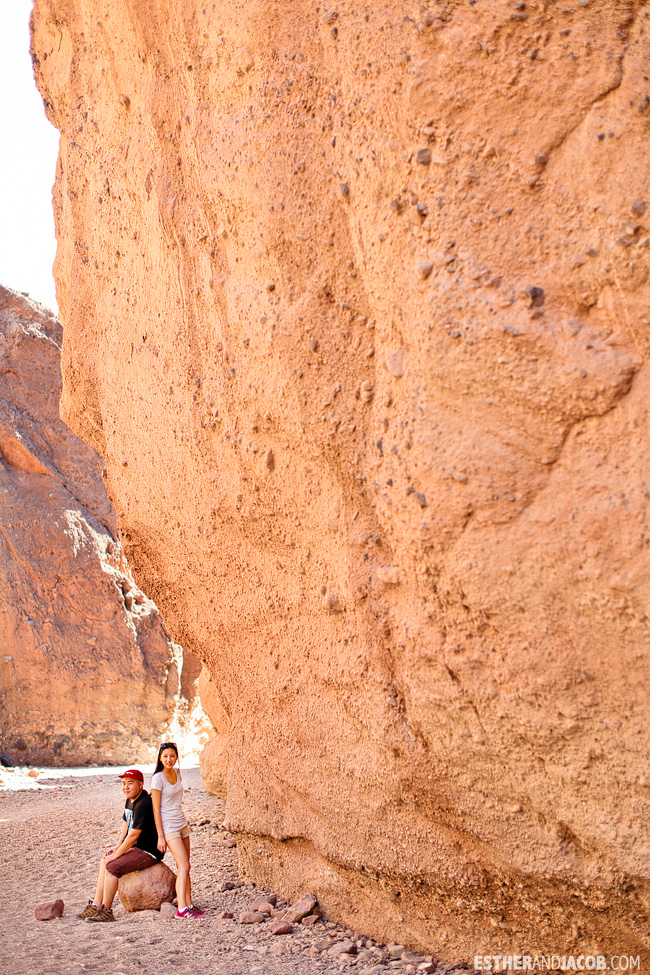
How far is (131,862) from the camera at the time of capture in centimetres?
322

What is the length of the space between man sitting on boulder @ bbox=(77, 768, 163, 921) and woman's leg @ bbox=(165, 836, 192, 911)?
0.35ft

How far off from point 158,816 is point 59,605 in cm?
627

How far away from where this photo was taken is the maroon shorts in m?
3.21

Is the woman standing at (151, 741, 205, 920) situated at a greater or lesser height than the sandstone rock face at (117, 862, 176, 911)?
greater

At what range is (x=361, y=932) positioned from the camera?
283 cm

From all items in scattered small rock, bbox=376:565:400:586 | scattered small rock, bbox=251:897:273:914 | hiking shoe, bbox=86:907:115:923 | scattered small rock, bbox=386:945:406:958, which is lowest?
hiking shoe, bbox=86:907:115:923

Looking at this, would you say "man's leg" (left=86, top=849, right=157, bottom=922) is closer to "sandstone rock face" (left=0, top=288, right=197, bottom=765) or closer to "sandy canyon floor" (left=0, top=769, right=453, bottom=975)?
"sandy canyon floor" (left=0, top=769, right=453, bottom=975)

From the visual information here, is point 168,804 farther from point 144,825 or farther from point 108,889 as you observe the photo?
point 108,889

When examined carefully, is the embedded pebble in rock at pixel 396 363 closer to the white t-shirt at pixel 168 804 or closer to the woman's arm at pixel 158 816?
the white t-shirt at pixel 168 804

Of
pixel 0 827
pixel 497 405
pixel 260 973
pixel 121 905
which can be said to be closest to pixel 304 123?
pixel 497 405

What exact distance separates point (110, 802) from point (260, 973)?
11.3 feet

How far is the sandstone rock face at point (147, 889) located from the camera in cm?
320

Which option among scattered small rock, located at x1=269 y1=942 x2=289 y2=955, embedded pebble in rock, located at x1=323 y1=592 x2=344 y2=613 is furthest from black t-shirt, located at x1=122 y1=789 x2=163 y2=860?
embedded pebble in rock, located at x1=323 y1=592 x2=344 y2=613

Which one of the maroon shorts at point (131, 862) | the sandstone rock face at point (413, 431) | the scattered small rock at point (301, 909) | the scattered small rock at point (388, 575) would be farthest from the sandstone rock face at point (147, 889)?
the scattered small rock at point (388, 575)
